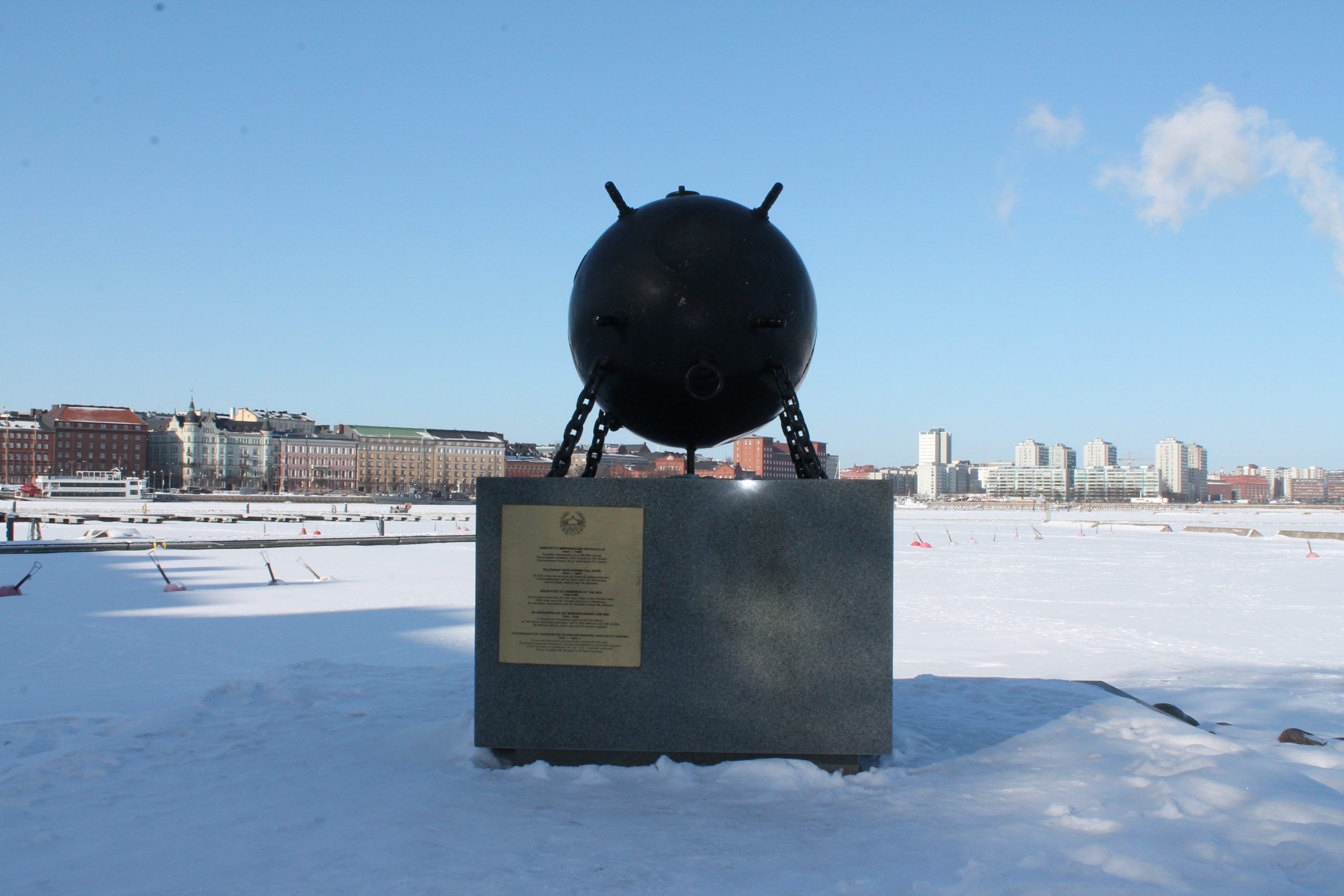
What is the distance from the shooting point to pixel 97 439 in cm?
13650

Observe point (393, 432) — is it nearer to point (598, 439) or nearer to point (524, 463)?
point (524, 463)

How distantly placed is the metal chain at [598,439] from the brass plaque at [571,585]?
1.60ft

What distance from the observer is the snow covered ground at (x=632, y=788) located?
4.13 m

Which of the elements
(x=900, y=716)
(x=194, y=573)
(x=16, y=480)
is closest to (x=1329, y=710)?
(x=900, y=716)

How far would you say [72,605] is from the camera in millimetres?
15867

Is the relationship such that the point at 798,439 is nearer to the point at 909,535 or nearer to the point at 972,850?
the point at 972,850

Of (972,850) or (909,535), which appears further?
(909,535)

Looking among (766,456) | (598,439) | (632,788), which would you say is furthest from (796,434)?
(766,456)

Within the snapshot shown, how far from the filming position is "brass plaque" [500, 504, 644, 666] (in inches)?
222

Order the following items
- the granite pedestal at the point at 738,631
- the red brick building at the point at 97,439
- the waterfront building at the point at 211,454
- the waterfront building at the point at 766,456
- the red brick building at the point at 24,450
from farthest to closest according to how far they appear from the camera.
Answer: the waterfront building at the point at 211,454 < the red brick building at the point at 97,439 < the red brick building at the point at 24,450 < the waterfront building at the point at 766,456 < the granite pedestal at the point at 738,631

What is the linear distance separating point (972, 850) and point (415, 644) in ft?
31.0

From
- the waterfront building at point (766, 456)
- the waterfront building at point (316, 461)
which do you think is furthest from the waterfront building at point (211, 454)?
the waterfront building at point (766, 456)

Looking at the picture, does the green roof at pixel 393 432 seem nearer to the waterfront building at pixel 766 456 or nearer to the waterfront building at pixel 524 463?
the waterfront building at pixel 524 463

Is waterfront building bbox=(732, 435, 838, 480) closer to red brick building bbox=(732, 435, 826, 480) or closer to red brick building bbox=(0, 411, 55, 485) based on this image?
red brick building bbox=(732, 435, 826, 480)
